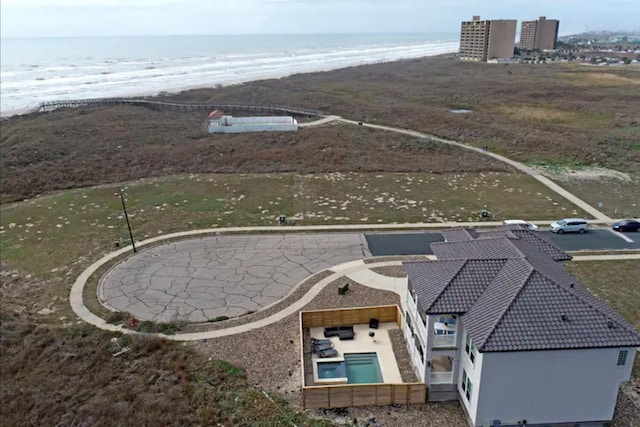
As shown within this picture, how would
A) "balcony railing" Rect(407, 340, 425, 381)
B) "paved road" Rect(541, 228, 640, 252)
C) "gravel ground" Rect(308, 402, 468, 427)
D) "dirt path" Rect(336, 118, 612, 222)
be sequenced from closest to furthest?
"gravel ground" Rect(308, 402, 468, 427), "balcony railing" Rect(407, 340, 425, 381), "paved road" Rect(541, 228, 640, 252), "dirt path" Rect(336, 118, 612, 222)

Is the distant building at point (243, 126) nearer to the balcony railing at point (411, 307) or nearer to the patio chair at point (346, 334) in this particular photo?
the patio chair at point (346, 334)

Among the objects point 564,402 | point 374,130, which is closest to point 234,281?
point 564,402

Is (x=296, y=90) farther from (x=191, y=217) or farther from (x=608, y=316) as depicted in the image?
(x=608, y=316)

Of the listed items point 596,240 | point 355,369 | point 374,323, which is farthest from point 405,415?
point 596,240

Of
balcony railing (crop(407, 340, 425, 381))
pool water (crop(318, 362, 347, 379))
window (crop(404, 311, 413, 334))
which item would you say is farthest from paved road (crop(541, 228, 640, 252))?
pool water (crop(318, 362, 347, 379))

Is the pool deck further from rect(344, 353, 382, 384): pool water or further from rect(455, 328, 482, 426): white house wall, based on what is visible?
rect(455, 328, 482, 426): white house wall
